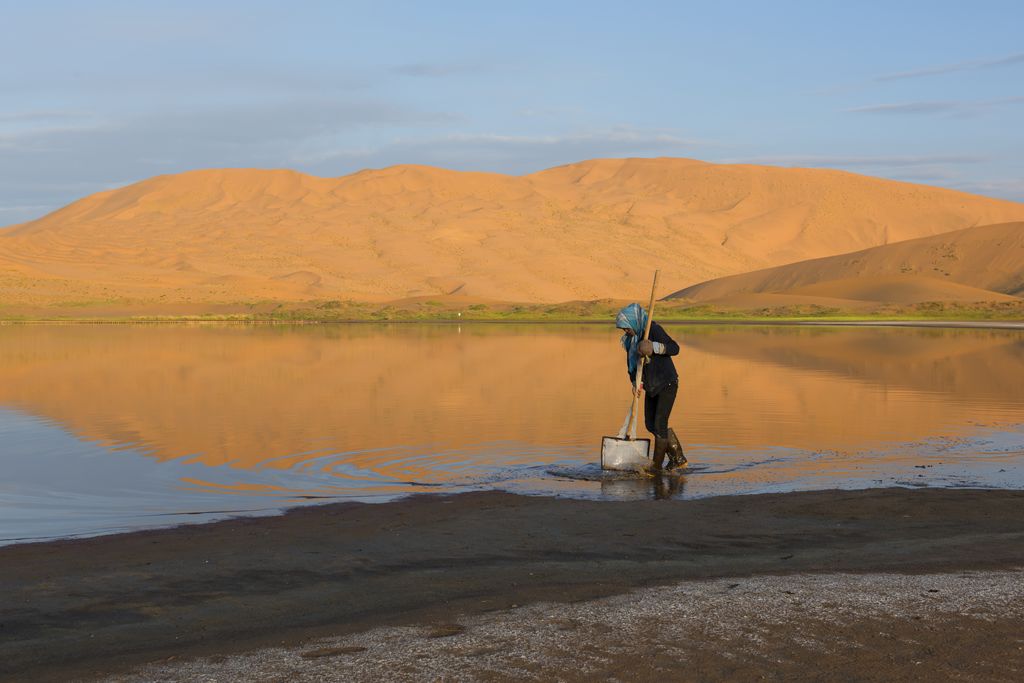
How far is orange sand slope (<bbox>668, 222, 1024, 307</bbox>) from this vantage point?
10300cm

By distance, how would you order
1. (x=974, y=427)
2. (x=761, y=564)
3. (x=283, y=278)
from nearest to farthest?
(x=761, y=564)
(x=974, y=427)
(x=283, y=278)

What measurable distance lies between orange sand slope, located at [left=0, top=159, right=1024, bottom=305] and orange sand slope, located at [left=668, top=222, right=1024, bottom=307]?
2166 cm

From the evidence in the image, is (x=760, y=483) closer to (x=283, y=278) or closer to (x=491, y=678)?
(x=491, y=678)

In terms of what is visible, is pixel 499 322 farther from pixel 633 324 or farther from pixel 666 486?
pixel 666 486

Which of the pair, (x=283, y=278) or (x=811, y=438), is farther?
(x=283, y=278)

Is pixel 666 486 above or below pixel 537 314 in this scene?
below

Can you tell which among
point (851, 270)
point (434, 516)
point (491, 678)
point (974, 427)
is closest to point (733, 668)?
point (491, 678)

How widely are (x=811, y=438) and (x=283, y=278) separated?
122941 mm

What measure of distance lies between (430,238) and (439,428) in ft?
480

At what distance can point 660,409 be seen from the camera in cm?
1453

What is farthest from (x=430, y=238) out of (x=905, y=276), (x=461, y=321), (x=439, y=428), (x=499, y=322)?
(x=439, y=428)

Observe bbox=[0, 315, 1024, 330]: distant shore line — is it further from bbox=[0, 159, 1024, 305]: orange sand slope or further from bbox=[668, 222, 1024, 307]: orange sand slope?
bbox=[0, 159, 1024, 305]: orange sand slope

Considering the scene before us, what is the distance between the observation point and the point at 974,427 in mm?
18609

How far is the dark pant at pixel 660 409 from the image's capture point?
47.0ft
